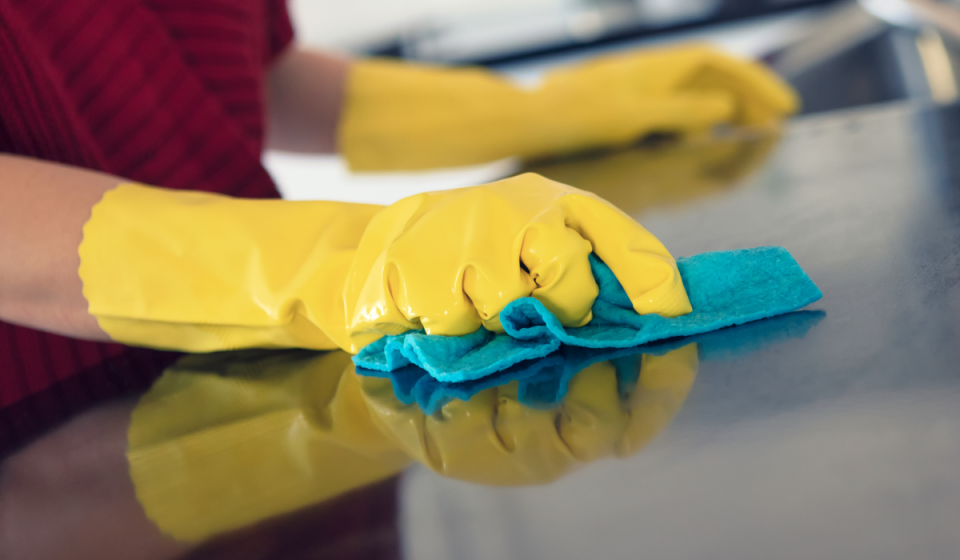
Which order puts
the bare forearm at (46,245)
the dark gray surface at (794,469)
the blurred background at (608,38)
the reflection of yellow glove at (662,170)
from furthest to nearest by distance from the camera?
the blurred background at (608,38)
the reflection of yellow glove at (662,170)
the bare forearm at (46,245)
the dark gray surface at (794,469)

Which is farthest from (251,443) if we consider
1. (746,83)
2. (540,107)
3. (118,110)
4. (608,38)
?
(608,38)

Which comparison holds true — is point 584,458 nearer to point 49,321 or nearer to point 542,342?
point 542,342

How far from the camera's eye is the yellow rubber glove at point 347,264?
0.45 metres

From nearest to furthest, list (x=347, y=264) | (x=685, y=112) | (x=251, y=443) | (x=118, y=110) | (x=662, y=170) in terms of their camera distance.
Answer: (x=251, y=443)
(x=347, y=264)
(x=118, y=110)
(x=662, y=170)
(x=685, y=112)

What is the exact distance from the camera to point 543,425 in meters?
0.35

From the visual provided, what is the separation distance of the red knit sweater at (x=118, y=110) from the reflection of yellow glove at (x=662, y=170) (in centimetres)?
49

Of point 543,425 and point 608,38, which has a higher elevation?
point 543,425

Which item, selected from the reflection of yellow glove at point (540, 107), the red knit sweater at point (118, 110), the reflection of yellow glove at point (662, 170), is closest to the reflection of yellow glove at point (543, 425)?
the red knit sweater at point (118, 110)

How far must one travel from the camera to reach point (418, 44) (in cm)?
298

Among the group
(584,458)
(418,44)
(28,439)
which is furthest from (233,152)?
(418,44)

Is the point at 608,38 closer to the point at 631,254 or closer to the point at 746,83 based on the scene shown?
the point at 746,83

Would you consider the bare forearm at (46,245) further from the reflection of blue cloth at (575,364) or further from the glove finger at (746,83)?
the glove finger at (746,83)

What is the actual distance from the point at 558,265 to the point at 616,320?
6 centimetres

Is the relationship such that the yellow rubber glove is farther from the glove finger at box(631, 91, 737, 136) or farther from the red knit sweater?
the glove finger at box(631, 91, 737, 136)
